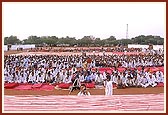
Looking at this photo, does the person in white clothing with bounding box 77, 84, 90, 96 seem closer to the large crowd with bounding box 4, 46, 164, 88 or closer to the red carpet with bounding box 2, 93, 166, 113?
the red carpet with bounding box 2, 93, 166, 113

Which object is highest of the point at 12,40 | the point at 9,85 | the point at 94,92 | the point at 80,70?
the point at 12,40

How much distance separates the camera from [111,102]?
901 centimetres

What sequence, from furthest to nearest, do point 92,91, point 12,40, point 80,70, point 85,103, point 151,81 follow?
1. point 151,81
2. point 80,70
3. point 92,91
4. point 12,40
5. point 85,103

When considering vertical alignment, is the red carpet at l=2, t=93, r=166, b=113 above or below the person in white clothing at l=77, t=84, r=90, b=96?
below

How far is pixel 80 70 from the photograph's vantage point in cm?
960

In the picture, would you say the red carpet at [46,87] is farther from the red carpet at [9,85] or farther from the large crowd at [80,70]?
the red carpet at [9,85]

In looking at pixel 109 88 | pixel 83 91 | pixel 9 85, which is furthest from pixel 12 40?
pixel 109 88

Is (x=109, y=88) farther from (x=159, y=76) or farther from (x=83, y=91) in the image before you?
(x=159, y=76)

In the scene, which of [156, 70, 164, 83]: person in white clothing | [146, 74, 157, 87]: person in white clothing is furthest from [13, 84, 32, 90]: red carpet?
[156, 70, 164, 83]: person in white clothing

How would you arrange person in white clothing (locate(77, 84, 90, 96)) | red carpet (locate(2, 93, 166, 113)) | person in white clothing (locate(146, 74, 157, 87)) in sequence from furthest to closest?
1. person in white clothing (locate(146, 74, 157, 87))
2. person in white clothing (locate(77, 84, 90, 96))
3. red carpet (locate(2, 93, 166, 113))

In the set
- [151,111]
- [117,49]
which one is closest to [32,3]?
[117,49]

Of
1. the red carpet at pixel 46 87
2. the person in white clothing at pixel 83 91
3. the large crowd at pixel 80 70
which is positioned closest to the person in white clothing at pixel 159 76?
the large crowd at pixel 80 70

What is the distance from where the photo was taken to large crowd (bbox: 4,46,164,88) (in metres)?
9.61

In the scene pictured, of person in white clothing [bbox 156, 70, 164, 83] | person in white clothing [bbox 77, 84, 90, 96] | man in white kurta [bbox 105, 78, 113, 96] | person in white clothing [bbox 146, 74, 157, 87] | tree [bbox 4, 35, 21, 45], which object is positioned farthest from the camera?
person in white clothing [bbox 146, 74, 157, 87]
